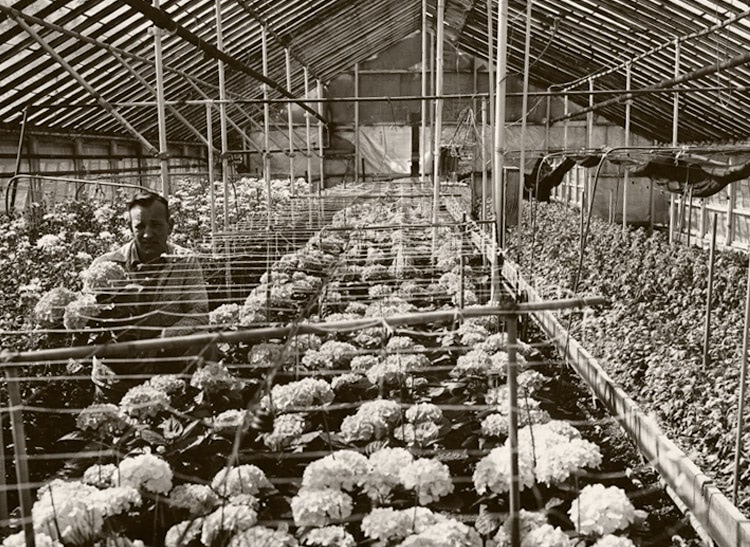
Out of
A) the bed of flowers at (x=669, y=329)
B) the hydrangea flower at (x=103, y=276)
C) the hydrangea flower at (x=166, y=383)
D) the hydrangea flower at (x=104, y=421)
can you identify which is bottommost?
the bed of flowers at (x=669, y=329)

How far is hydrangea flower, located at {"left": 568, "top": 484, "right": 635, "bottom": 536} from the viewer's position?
96.3 inches

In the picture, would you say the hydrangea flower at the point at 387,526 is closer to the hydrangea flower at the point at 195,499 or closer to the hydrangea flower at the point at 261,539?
the hydrangea flower at the point at 261,539

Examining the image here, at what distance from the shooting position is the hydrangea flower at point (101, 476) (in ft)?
8.64

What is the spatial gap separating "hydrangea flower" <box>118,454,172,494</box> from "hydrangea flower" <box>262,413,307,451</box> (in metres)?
0.54

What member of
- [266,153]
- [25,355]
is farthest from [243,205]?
[25,355]

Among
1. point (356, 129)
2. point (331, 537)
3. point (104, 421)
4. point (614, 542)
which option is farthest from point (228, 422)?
point (356, 129)

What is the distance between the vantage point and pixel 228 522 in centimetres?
236

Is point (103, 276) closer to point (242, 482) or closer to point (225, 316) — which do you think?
point (225, 316)

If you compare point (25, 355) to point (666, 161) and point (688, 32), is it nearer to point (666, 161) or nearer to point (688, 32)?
point (666, 161)

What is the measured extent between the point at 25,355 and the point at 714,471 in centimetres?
339

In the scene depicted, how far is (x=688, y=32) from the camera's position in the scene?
416 inches

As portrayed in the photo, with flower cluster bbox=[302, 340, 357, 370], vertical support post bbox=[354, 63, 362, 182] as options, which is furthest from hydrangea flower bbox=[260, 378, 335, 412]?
vertical support post bbox=[354, 63, 362, 182]

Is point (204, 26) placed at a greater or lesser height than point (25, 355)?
greater

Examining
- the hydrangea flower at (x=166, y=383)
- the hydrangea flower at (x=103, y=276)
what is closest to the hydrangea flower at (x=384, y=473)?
the hydrangea flower at (x=166, y=383)
